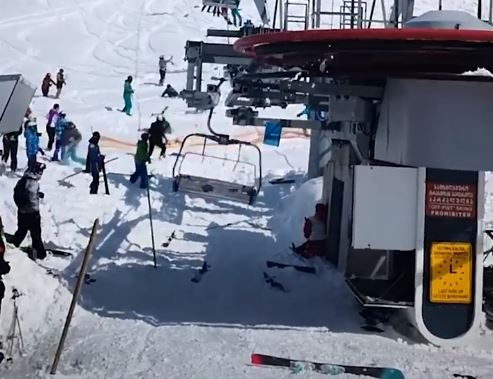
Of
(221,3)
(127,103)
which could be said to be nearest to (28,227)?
(221,3)

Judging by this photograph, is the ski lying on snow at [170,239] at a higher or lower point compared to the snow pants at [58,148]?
lower

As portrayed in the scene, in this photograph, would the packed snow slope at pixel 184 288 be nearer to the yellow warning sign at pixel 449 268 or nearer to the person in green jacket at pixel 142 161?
Result: the person in green jacket at pixel 142 161

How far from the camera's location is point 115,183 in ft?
61.7

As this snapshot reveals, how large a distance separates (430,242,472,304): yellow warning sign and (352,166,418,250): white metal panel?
34 cm

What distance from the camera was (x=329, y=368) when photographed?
900cm

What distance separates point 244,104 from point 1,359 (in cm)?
553

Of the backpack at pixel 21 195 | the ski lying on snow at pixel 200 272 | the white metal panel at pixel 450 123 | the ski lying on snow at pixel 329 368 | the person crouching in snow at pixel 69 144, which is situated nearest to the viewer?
the ski lying on snow at pixel 329 368

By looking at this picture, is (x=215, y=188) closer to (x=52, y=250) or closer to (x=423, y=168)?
(x=52, y=250)

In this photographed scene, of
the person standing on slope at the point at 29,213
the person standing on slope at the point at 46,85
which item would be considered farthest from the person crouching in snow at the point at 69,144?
the person standing on slope at the point at 46,85

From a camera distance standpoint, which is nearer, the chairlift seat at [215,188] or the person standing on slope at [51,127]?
the chairlift seat at [215,188]

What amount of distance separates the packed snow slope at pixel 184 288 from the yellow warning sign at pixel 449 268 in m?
0.63

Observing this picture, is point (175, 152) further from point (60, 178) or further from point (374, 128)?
point (374, 128)

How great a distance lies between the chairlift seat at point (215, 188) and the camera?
61.0ft

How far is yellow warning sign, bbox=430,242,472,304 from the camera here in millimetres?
10609
